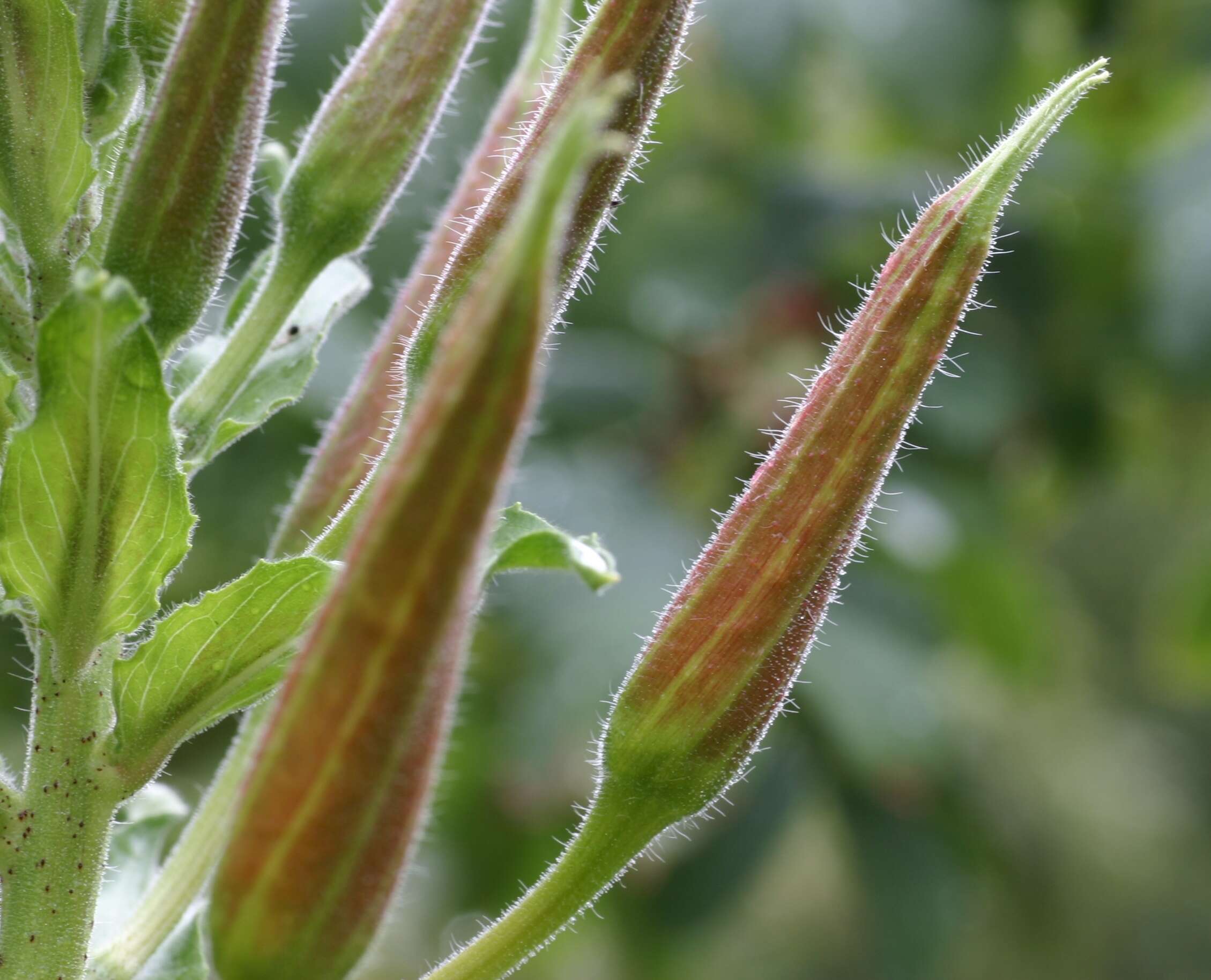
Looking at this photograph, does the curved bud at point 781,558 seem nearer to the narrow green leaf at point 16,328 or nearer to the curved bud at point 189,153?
the curved bud at point 189,153

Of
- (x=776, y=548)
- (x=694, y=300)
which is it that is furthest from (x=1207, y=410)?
(x=776, y=548)

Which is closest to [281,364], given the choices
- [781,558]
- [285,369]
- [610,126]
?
[285,369]

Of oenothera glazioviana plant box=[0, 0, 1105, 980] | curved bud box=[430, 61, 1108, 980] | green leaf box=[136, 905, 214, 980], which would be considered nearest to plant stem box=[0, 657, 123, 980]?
oenothera glazioviana plant box=[0, 0, 1105, 980]

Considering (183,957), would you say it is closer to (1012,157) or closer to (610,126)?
(610,126)

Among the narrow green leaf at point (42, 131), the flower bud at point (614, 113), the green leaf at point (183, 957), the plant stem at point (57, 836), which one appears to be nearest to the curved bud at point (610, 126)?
the flower bud at point (614, 113)

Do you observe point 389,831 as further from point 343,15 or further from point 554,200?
point 343,15
